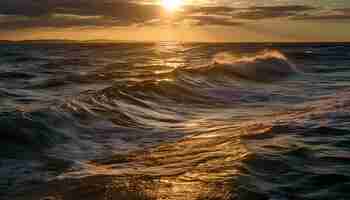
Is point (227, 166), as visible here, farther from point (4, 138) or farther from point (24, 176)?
point (4, 138)

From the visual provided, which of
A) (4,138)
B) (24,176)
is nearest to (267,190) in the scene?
(24,176)

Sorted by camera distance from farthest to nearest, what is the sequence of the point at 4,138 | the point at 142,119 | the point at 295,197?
1. the point at 142,119
2. the point at 4,138
3. the point at 295,197

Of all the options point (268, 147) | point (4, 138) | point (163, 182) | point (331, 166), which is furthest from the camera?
point (4, 138)

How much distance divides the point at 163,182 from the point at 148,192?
1.71 feet

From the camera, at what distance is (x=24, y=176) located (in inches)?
312

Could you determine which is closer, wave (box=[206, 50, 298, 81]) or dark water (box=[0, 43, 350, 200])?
dark water (box=[0, 43, 350, 200])

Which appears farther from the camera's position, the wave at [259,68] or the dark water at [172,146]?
the wave at [259,68]

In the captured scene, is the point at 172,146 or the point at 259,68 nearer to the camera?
the point at 172,146

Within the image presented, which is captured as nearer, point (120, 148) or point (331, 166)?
point (331, 166)

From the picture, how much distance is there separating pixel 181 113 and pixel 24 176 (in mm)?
8114

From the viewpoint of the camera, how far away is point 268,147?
9453 millimetres

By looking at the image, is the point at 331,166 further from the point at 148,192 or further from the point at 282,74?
the point at 282,74

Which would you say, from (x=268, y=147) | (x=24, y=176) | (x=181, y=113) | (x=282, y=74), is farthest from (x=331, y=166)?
(x=282, y=74)

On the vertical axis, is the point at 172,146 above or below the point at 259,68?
below
